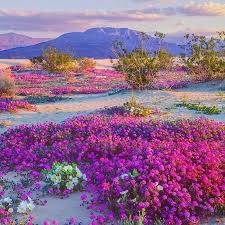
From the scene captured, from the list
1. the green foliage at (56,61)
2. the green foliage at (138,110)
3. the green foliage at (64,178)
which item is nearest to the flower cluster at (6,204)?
the green foliage at (64,178)

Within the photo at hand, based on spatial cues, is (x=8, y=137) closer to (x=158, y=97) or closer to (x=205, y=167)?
(x=205, y=167)

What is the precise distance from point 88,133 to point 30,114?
6.13 meters

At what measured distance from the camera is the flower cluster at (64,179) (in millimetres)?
7039

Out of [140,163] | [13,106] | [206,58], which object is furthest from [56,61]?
[140,163]

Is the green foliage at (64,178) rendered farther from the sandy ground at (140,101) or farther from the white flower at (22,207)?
the sandy ground at (140,101)

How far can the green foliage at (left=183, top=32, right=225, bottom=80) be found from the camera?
24048mm

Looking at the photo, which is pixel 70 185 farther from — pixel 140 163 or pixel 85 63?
pixel 85 63

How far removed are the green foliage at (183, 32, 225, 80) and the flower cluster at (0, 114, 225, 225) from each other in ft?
45.4

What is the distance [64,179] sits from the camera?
712 centimetres

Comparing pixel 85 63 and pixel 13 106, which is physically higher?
pixel 13 106

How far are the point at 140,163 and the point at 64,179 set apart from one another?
1122 millimetres

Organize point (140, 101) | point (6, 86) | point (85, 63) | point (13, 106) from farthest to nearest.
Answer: point (85, 63)
point (6, 86)
point (140, 101)
point (13, 106)

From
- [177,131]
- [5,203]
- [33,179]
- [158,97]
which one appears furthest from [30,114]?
[5,203]

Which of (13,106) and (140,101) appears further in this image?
(140,101)
